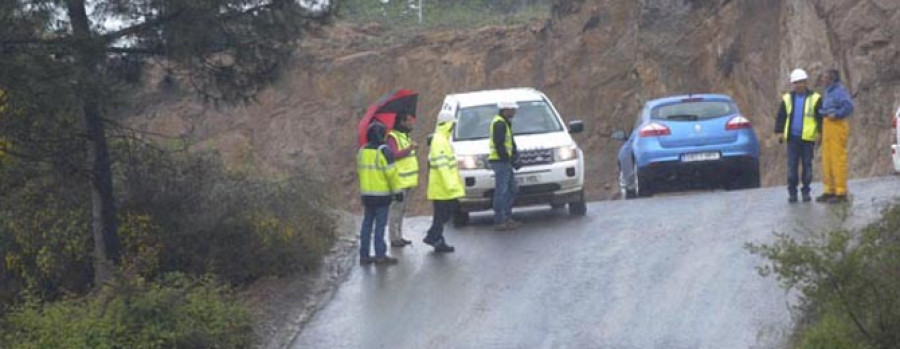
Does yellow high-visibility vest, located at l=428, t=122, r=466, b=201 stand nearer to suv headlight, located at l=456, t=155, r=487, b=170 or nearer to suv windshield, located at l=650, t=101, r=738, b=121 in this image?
suv headlight, located at l=456, t=155, r=487, b=170

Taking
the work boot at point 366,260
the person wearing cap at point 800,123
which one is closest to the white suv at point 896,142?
the person wearing cap at point 800,123

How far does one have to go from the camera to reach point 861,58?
1249 inches

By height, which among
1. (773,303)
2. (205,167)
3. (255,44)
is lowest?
(773,303)

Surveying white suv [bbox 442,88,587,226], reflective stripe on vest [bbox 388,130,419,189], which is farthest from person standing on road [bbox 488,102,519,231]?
reflective stripe on vest [bbox 388,130,419,189]

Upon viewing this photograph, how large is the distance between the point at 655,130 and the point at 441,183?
631 centimetres

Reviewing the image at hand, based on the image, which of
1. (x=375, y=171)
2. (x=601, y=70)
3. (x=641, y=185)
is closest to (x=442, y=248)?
(x=375, y=171)

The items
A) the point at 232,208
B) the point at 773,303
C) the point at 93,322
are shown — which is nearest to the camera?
the point at 93,322

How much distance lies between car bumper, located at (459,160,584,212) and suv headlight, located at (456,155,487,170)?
6cm

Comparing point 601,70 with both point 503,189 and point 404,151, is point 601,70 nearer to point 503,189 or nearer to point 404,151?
point 503,189

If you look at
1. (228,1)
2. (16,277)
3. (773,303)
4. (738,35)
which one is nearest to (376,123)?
(228,1)

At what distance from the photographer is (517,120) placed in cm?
2106

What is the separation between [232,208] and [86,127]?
189 centimetres

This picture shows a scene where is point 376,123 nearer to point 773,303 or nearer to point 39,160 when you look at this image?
point 39,160

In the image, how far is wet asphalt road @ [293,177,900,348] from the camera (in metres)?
13.1
